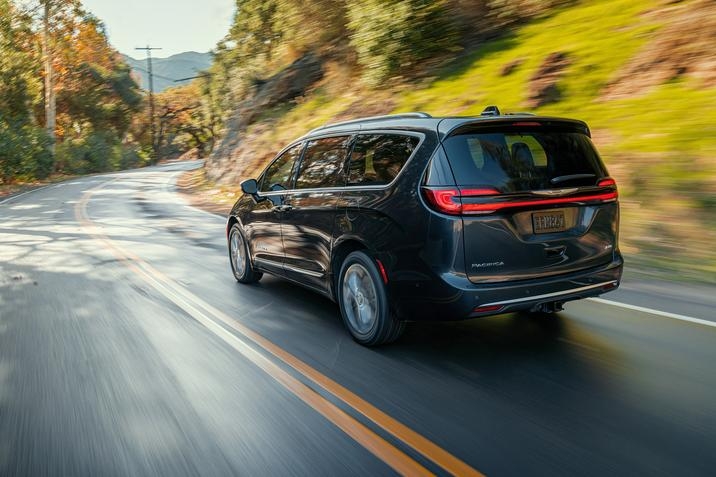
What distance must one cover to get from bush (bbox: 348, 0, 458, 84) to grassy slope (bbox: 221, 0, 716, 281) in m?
0.96


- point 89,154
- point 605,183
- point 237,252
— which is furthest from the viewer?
point 89,154

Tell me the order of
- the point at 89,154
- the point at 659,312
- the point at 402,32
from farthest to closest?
1. the point at 89,154
2. the point at 402,32
3. the point at 659,312

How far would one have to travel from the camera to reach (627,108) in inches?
441

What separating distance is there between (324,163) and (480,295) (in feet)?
7.17

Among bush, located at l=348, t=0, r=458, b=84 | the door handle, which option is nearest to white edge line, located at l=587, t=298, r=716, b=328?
the door handle

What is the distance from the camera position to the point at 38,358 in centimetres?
491

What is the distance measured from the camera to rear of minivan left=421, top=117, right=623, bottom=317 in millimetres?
4168

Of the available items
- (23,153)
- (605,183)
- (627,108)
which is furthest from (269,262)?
(23,153)

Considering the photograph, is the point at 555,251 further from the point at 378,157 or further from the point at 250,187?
the point at 250,187

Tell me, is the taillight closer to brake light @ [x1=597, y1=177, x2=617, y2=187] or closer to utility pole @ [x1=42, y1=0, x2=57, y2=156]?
brake light @ [x1=597, y1=177, x2=617, y2=187]

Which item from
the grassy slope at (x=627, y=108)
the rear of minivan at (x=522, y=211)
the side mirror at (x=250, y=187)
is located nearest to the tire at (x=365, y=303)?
the rear of minivan at (x=522, y=211)

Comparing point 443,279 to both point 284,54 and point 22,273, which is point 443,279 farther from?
point 284,54

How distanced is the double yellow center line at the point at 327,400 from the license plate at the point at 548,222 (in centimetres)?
168

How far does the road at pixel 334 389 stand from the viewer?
317 centimetres
